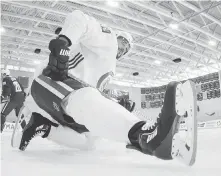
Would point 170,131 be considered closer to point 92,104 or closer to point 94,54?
point 92,104

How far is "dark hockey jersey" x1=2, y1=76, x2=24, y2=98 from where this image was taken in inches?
184

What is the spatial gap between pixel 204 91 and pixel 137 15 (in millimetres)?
6218

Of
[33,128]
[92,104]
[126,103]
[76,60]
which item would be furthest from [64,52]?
[33,128]

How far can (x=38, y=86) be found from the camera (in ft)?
4.52

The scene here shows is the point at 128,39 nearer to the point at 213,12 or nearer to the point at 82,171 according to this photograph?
the point at 82,171

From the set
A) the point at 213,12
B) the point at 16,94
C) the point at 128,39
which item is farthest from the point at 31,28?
the point at 128,39

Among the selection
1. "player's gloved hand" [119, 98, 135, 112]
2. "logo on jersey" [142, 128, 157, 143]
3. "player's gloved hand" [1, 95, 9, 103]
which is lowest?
"player's gloved hand" [1, 95, 9, 103]

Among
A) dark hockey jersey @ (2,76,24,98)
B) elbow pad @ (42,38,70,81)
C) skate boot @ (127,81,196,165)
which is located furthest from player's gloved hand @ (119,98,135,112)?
dark hockey jersey @ (2,76,24,98)

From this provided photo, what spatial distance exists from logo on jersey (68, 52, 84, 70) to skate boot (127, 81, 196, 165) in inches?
36.0

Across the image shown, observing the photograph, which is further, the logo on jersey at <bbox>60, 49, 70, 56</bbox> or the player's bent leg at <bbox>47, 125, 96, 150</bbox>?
the player's bent leg at <bbox>47, 125, 96, 150</bbox>

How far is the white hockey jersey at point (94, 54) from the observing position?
157 cm

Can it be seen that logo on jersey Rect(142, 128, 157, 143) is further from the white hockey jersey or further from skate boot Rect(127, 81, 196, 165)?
the white hockey jersey

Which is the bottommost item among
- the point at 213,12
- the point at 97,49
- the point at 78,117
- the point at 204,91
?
the point at 78,117

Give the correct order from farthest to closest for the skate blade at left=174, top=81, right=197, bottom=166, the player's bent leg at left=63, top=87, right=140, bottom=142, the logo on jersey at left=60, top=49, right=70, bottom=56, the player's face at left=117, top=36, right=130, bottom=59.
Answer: the player's face at left=117, top=36, right=130, bottom=59, the logo on jersey at left=60, top=49, right=70, bottom=56, the player's bent leg at left=63, top=87, right=140, bottom=142, the skate blade at left=174, top=81, right=197, bottom=166
